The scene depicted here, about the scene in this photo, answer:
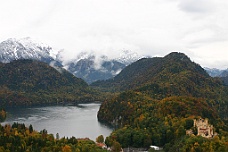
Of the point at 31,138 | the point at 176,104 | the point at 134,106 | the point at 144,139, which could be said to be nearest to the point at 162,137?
the point at 144,139

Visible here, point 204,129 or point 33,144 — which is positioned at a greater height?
point 204,129

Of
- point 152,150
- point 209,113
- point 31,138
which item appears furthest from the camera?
point 209,113

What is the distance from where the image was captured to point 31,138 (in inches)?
4289

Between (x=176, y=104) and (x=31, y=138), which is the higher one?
(x=176, y=104)

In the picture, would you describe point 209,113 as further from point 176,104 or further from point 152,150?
point 152,150

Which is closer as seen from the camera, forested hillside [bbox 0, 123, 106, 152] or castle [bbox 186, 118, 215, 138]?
forested hillside [bbox 0, 123, 106, 152]

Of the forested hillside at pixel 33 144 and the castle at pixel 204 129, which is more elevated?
the castle at pixel 204 129

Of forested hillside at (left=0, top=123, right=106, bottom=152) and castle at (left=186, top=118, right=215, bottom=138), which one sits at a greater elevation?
castle at (left=186, top=118, right=215, bottom=138)

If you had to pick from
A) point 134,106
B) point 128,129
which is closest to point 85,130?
point 134,106

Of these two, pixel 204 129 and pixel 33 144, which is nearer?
pixel 33 144

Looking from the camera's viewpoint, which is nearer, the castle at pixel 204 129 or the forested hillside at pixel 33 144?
the forested hillside at pixel 33 144

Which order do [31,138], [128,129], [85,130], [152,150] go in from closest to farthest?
[31,138]
[152,150]
[128,129]
[85,130]

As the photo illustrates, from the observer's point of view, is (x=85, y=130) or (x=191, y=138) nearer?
(x=191, y=138)

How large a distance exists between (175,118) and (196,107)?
21.5 meters
